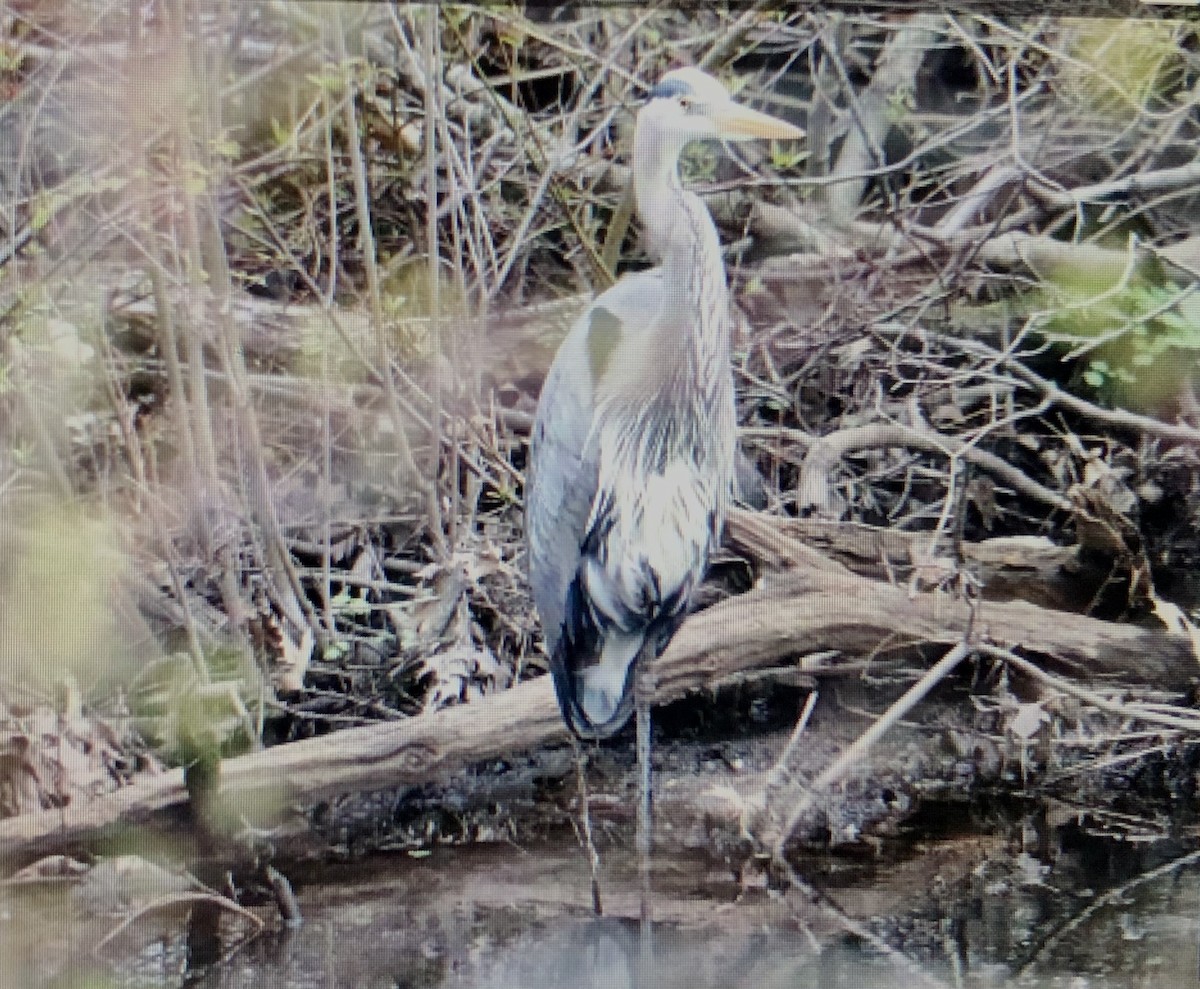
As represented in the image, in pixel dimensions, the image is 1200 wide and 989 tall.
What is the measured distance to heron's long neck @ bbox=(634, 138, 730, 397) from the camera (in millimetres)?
1726

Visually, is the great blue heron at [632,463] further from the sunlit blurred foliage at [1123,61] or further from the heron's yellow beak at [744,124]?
the sunlit blurred foliage at [1123,61]

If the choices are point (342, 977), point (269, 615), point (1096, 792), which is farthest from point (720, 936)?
point (269, 615)

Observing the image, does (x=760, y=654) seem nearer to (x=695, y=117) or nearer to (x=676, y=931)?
(x=676, y=931)

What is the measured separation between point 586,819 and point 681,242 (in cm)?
63

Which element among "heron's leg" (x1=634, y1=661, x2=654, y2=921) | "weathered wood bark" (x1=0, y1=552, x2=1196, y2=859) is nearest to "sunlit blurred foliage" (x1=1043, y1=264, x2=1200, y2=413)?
"weathered wood bark" (x1=0, y1=552, x2=1196, y2=859)

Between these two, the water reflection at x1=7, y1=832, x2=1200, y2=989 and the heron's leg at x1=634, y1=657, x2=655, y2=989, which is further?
the heron's leg at x1=634, y1=657, x2=655, y2=989

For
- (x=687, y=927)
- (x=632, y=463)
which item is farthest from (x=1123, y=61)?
(x=687, y=927)

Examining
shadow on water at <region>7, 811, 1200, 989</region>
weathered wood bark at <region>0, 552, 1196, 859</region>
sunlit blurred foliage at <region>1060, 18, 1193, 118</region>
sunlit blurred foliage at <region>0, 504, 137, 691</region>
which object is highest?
sunlit blurred foliage at <region>1060, 18, 1193, 118</region>

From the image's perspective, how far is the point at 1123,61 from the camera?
191 centimetres

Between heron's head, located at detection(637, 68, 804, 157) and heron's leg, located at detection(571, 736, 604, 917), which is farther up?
heron's head, located at detection(637, 68, 804, 157)

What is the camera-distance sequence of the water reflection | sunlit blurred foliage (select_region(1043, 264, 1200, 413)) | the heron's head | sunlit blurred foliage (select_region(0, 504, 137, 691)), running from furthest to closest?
sunlit blurred foliage (select_region(1043, 264, 1200, 413)) < sunlit blurred foliage (select_region(0, 504, 137, 691)) < the heron's head < the water reflection

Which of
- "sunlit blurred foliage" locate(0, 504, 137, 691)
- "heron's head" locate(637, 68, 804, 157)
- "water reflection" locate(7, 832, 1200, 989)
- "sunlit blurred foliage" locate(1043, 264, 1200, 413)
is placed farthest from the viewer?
"sunlit blurred foliage" locate(1043, 264, 1200, 413)

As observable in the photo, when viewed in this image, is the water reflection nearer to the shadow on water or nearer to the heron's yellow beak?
the shadow on water

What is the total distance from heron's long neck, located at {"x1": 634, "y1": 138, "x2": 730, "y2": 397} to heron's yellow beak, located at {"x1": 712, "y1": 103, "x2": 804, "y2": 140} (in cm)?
6
